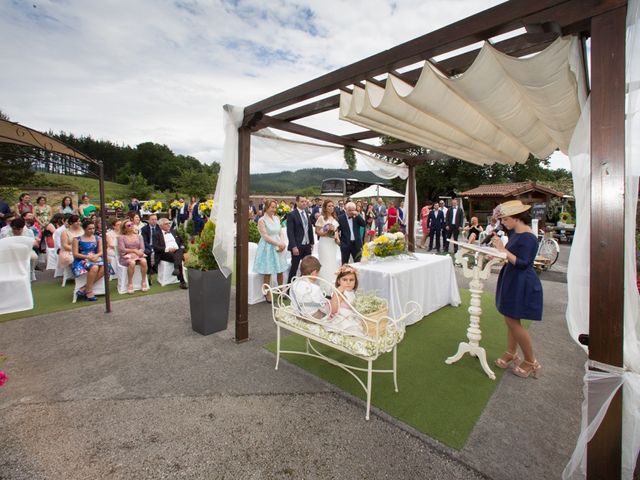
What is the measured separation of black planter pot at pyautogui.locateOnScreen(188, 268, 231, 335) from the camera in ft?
13.6

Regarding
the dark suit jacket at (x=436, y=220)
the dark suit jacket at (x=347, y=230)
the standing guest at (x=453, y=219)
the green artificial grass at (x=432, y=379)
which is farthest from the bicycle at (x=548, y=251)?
the dark suit jacket at (x=347, y=230)

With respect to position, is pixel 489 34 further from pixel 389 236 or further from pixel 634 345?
pixel 389 236

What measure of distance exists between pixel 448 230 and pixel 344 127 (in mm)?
8625

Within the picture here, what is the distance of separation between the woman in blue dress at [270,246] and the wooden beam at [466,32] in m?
2.66

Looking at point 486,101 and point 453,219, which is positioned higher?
point 486,101

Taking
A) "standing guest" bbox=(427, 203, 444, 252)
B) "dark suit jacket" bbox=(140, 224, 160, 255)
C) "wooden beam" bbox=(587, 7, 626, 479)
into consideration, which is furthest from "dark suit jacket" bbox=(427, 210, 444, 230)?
"wooden beam" bbox=(587, 7, 626, 479)

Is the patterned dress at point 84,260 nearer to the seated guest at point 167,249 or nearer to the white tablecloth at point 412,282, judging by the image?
the seated guest at point 167,249

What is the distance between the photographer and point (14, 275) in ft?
16.5

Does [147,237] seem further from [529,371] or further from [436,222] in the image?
[436,222]

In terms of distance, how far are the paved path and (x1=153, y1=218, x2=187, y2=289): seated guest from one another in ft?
9.50

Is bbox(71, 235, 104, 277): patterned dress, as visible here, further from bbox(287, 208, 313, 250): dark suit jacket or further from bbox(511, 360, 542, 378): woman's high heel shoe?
bbox(511, 360, 542, 378): woman's high heel shoe

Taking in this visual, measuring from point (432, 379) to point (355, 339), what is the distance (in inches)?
43.0

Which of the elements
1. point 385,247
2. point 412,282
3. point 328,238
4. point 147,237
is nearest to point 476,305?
point 412,282

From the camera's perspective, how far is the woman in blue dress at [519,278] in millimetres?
2969
